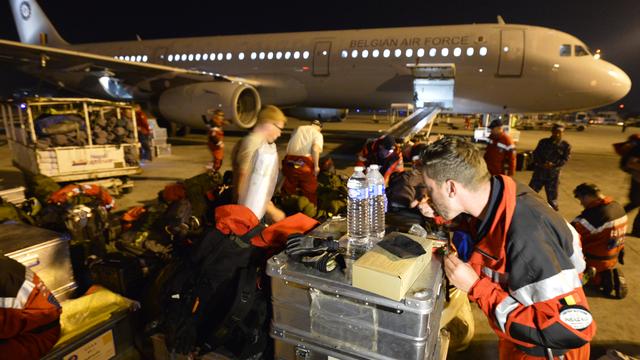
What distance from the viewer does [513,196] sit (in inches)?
65.0

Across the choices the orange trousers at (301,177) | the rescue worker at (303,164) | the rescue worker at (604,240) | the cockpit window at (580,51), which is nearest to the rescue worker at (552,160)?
the rescue worker at (604,240)

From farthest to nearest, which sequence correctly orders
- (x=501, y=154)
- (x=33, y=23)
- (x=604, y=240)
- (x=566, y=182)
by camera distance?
(x=33, y=23) → (x=566, y=182) → (x=501, y=154) → (x=604, y=240)

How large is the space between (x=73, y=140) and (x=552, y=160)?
8820 mm

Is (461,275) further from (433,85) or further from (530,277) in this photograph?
(433,85)

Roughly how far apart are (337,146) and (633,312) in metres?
10.5

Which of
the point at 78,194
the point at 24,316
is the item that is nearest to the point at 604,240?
the point at 24,316

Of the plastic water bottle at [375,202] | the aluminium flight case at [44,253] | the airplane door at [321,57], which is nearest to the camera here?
the plastic water bottle at [375,202]

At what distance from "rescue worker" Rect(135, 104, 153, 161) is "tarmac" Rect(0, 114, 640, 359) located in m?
0.39

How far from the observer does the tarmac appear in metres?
2.99

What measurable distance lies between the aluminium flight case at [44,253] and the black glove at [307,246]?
6.89 feet

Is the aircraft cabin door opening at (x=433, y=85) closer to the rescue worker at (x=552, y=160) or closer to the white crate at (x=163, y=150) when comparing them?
the rescue worker at (x=552, y=160)

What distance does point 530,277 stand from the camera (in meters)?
1.51

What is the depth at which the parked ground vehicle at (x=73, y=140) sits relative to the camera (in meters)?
6.23

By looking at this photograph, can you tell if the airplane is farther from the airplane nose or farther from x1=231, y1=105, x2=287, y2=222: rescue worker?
x1=231, y1=105, x2=287, y2=222: rescue worker
